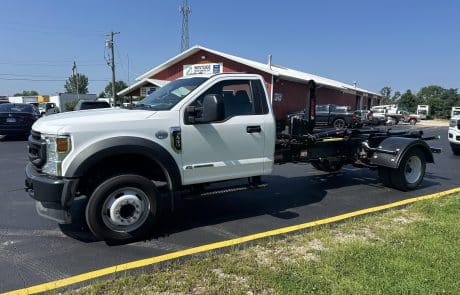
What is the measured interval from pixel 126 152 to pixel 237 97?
1873 millimetres

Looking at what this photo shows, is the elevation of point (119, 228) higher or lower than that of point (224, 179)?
lower

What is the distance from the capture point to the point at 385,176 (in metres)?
7.75

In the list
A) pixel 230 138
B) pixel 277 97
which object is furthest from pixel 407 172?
pixel 277 97

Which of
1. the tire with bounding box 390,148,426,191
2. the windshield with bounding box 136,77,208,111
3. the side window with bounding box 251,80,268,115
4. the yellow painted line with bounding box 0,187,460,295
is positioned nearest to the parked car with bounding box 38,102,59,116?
the windshield with bounding box 136,77,208,111

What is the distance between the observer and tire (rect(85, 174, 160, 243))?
4.60 metres

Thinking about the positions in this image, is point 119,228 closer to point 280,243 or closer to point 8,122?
point 280,243

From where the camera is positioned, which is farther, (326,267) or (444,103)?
(444,103)

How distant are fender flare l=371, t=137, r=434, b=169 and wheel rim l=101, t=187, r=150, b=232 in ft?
15.6

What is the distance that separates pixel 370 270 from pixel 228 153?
2.37 metres

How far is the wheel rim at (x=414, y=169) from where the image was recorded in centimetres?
788

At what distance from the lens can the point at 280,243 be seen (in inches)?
186

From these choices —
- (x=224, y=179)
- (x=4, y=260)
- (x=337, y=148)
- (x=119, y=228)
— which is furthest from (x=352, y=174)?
(x=4, y=260)

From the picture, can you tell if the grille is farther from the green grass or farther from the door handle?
the door handle

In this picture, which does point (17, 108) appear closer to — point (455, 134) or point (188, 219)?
point (188, 219)
